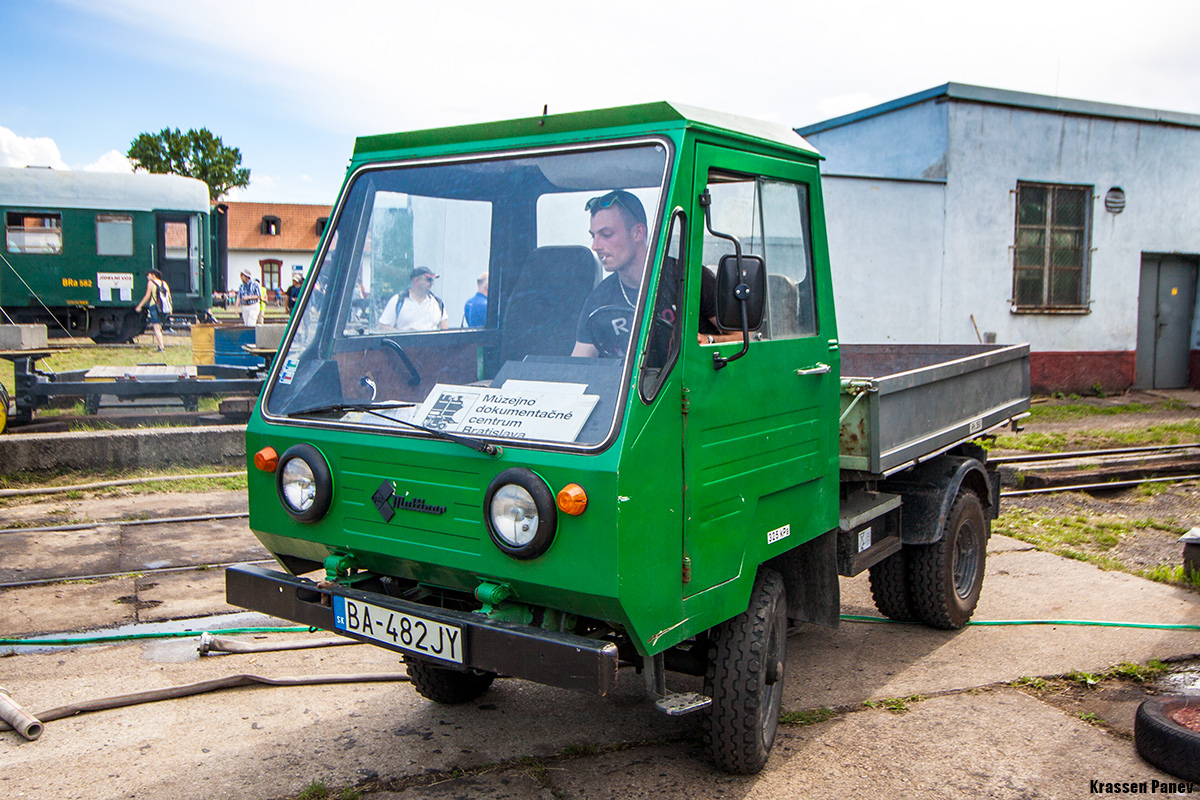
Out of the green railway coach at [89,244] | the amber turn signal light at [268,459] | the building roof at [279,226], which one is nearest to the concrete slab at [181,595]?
the amber turn signal light at [268,459]

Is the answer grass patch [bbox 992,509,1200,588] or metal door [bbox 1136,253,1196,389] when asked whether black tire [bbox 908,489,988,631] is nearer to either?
→ grass patch [bbox 992,509,1200,588]

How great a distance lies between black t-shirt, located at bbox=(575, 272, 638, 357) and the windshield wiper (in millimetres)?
506

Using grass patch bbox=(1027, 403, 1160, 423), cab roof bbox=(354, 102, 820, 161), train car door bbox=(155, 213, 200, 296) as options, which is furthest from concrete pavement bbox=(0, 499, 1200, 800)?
train car door bbox=(155, 213, 200, 296)

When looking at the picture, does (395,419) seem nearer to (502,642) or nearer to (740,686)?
(502,642)

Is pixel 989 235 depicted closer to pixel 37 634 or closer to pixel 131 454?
pixel 131 454

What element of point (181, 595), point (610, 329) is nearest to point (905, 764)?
point (610, 329)

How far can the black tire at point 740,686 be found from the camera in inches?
136

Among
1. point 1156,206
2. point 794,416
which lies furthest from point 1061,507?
point 1156,206

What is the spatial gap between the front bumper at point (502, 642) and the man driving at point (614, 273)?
37.0 inches

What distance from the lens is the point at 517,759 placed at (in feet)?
12.3

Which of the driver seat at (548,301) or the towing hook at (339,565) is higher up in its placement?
the driver seat at (548,301)

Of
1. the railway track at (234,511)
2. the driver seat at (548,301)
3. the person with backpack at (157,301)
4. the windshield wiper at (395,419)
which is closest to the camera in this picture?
the windshield wiper at (395,419)

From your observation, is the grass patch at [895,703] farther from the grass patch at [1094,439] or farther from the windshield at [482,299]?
the grass patch at [1094,439]

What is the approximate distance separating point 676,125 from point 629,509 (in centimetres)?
130
